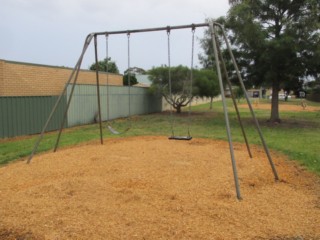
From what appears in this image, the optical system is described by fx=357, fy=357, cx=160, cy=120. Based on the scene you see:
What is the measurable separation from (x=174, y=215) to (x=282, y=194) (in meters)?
1.97

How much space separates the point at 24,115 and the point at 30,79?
2.38m

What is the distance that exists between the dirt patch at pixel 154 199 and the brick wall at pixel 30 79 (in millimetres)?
8201

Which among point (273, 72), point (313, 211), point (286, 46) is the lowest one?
point (313, 211)

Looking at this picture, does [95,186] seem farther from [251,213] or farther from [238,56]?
[238,56]

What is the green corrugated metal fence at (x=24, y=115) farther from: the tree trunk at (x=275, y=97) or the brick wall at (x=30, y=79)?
the tree trunk at (x=275, y=97)

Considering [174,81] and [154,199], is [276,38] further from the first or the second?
[154,199]

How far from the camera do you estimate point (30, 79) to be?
52.2ft

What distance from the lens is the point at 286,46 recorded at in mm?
14695

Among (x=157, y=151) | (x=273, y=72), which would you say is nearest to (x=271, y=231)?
(x=157, y=151)

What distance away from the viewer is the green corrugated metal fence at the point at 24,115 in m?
13.3

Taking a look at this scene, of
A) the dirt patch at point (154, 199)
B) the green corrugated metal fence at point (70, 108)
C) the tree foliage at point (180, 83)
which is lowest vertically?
the dirt patch at point (154, 199)

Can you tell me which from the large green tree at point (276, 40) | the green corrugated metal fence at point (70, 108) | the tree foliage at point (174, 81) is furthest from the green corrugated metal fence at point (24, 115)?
the tree foliage at point (174, 81)

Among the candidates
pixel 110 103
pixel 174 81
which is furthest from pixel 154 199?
pixel 174 81

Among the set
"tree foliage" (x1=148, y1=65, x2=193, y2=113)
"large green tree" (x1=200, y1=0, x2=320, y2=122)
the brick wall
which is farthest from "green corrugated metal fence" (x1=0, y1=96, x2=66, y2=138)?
"tree foliage" (x1=148, y1=65, x2=193, y2=113)
